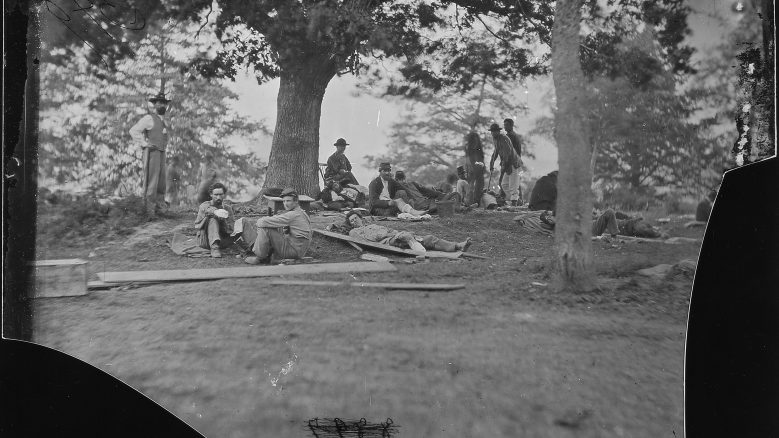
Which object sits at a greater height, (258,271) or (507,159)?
(507,159)

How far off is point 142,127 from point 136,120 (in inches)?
2.4

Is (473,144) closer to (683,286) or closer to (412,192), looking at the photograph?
(412,192)

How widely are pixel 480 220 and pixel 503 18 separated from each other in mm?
936

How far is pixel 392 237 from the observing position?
267cm

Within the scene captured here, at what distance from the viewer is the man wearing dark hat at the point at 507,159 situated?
2.62 meters

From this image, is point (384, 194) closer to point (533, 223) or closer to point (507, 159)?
point (507, 159)

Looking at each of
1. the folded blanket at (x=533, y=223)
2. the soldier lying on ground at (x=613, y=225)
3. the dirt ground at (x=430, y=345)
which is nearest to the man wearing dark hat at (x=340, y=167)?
the dirt ground at (x=430, y=345)

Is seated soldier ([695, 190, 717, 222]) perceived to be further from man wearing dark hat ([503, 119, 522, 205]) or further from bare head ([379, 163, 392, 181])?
bare head ([379, 163, 392, 181])

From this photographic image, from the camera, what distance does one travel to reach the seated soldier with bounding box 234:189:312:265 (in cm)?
264

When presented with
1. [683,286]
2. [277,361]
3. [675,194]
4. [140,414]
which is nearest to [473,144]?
[675,194]

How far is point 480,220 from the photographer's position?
2.65 metres

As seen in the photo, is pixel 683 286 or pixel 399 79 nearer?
pixel 683 286

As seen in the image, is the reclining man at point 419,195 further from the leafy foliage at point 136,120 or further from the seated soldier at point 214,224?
the seated soldier at point 214,224

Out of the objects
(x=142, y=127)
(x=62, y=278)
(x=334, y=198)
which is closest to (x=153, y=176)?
(x=142, y=127)
